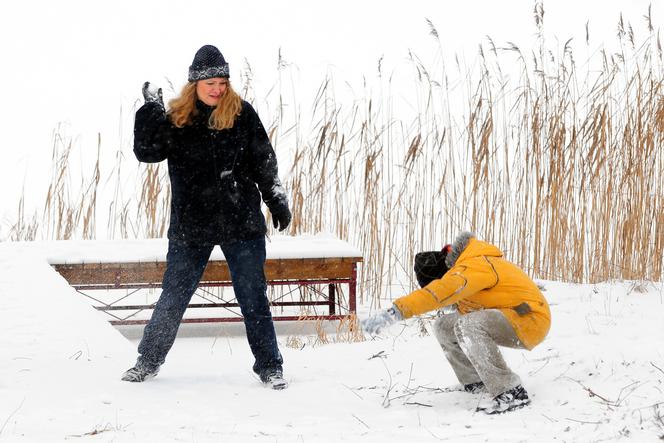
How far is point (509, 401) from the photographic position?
11.4 feet

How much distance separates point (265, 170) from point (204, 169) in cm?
29

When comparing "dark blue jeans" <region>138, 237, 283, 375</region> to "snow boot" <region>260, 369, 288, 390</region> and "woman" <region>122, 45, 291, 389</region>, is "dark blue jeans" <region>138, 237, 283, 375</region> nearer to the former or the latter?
"woman" <region>122, 45, 291, 389</region>

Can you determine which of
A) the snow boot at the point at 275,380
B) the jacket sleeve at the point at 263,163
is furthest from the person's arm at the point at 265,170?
the snow boot at the point at 275,380

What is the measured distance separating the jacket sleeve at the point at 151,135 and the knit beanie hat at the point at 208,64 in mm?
267

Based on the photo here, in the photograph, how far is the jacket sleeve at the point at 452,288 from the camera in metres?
3.34

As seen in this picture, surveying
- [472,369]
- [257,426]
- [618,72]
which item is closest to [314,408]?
[257,426]

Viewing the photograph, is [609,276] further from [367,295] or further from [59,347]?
[59,347]

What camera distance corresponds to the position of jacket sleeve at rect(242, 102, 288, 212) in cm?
419

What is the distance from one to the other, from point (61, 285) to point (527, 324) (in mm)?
3139

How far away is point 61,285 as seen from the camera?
5477 millimetres

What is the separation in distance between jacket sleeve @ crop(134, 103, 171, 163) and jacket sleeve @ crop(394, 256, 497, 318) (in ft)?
4.69

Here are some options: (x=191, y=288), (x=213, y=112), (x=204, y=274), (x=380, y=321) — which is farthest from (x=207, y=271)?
(x=380, y=321)

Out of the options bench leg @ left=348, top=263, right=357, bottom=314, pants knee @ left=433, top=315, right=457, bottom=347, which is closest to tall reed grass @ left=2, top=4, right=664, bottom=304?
bench leg @ left=348, top=263, right=357, bottom=314

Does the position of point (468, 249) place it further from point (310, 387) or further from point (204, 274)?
point (204, 274)
